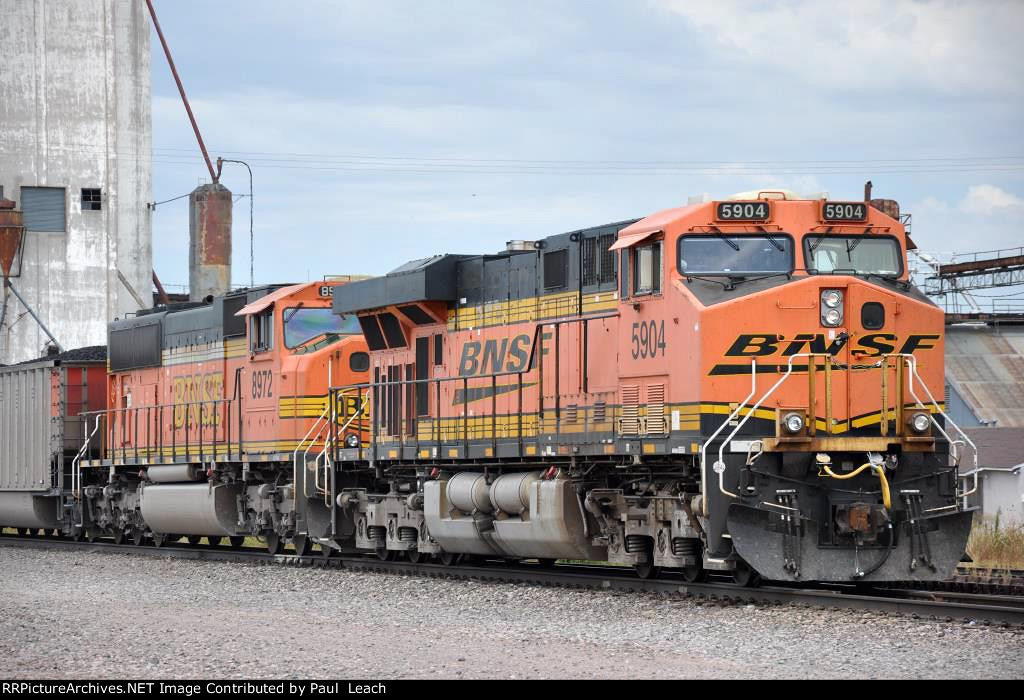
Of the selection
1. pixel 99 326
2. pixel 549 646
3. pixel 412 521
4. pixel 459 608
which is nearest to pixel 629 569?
pixel 412 521

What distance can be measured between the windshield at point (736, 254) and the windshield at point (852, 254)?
23cm

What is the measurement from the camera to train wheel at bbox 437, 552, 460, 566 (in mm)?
18031

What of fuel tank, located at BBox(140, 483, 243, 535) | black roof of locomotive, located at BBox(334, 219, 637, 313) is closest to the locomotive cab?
black roof of locomotive, located at BBox(334, 219, 637, 313)

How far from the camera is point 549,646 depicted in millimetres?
10344

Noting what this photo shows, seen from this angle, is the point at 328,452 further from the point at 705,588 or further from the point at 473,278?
the point at 705,588

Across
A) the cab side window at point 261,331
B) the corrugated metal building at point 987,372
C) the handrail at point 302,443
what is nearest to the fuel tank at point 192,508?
the handrail at point 302,443

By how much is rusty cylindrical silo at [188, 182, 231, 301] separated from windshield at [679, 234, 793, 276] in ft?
103

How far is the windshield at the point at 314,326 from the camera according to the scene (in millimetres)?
20641

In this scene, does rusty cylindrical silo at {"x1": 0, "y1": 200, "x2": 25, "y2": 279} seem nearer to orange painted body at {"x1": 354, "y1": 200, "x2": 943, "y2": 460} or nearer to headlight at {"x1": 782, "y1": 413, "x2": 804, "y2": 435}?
orange painted body at {"x1": 354, "y1": 200, "x2": 943, "y2": 460}

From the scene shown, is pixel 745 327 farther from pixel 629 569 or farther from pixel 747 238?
pixel 629 569

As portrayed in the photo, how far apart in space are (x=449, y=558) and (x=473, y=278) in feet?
11.1

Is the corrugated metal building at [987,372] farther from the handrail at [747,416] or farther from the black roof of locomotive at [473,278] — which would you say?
the handrail at [747,416]

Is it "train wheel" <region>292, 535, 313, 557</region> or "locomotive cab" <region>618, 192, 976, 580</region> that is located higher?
"locomotive cab" <region>618, 192, 976, 580</region>

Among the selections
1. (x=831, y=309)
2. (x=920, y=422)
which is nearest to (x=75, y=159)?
(x=831, y=309)
